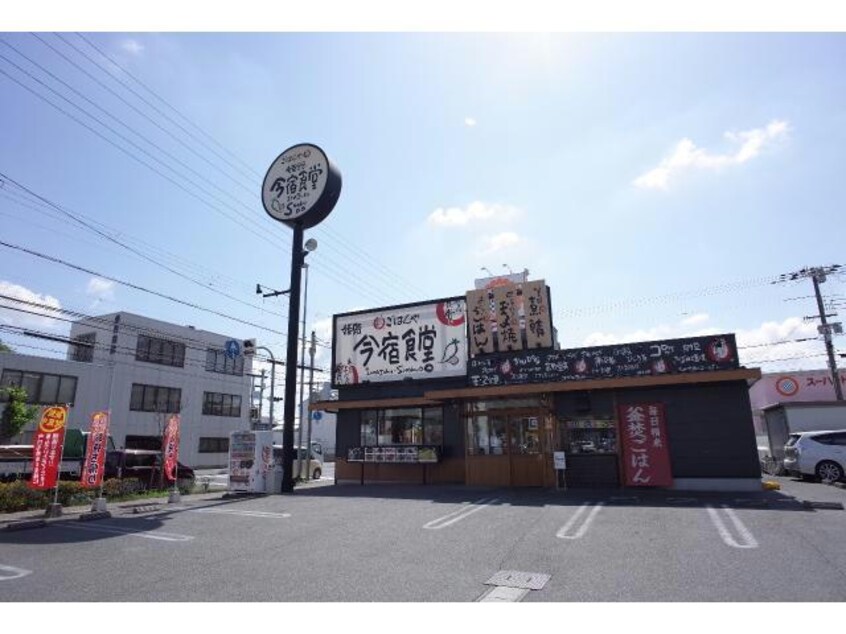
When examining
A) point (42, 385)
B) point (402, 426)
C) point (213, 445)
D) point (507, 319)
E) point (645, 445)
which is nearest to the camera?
point (645, 445)

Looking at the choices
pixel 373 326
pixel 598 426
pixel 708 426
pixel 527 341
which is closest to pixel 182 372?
pixel 373 326

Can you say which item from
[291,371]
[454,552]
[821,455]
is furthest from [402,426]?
[821,455]

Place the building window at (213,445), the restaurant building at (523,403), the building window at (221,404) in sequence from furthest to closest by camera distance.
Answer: the building window at (221,404)
the building window at (213,445)
the restaurant building at (523,403)

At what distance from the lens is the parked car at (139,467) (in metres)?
16.5

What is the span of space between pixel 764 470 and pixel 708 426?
424 inches

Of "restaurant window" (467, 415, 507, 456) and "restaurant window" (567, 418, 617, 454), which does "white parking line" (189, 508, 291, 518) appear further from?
"restaurant window" (567, 418, 617, 454)

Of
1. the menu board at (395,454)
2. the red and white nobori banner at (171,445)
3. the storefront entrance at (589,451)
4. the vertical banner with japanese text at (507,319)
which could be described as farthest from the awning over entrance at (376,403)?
the red and white nobori banner at (171,445)

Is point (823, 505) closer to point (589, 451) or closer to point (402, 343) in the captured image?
point (589, 451)

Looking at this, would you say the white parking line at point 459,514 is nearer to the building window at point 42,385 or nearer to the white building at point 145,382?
the white building at point 145,382

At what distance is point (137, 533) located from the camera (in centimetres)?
897

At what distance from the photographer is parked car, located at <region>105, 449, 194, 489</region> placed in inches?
651

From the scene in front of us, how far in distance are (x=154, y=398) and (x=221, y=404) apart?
5.36m

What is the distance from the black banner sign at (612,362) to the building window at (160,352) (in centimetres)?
2466

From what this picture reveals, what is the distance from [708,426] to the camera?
13664 millimetres
